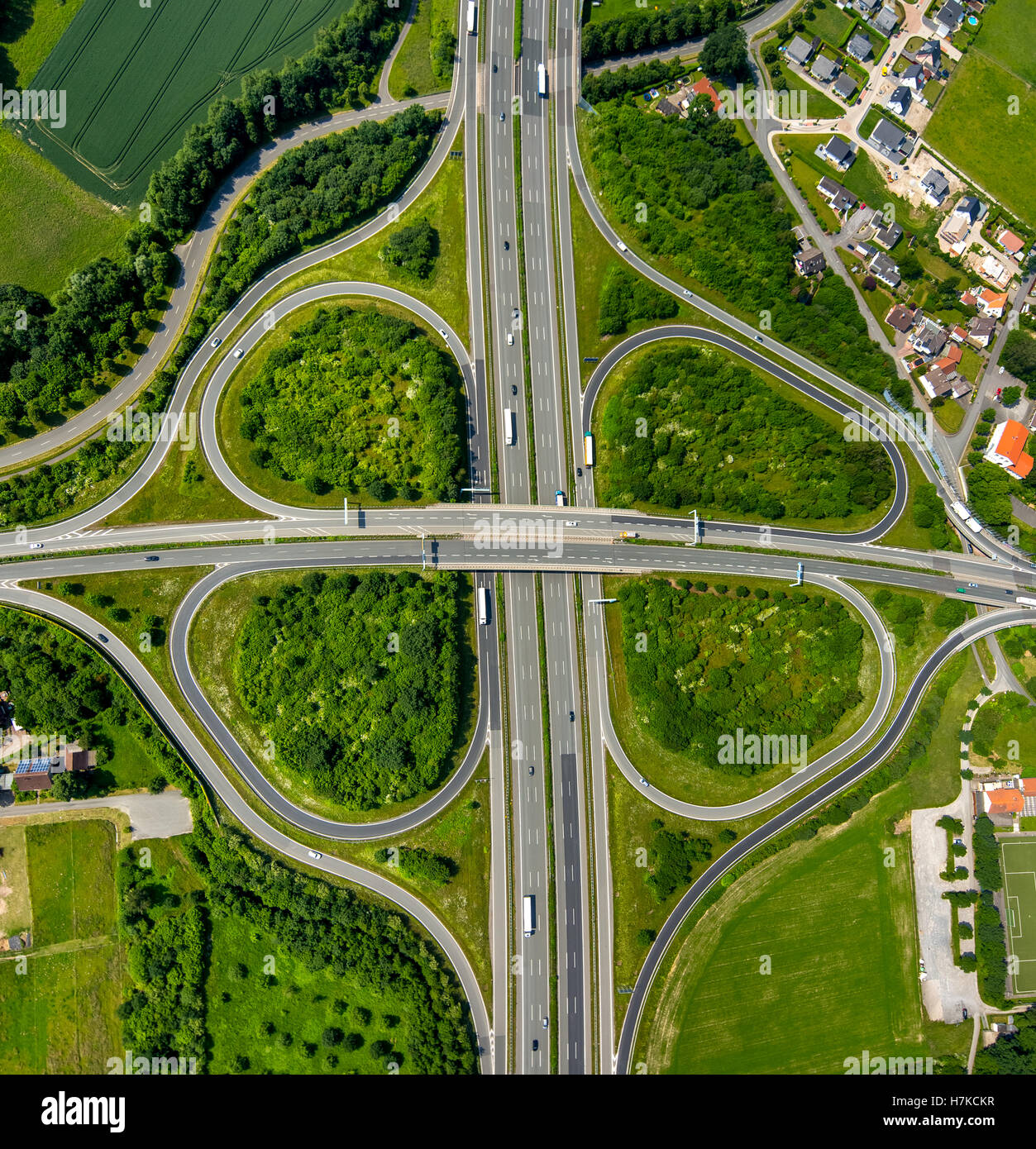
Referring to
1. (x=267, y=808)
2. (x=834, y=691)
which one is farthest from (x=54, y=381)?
(x=834, y=691)

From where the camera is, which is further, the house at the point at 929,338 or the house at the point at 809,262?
the house at the point at 929,338

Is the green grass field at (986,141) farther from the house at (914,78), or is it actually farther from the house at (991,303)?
the house at (991,303)

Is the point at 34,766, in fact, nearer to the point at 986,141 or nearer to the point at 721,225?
the point at 721,225

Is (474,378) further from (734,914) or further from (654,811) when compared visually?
(734,914)

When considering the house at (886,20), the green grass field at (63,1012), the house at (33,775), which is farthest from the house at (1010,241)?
the green grass field at (63,1012)

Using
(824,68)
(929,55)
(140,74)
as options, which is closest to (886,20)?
(929,55)

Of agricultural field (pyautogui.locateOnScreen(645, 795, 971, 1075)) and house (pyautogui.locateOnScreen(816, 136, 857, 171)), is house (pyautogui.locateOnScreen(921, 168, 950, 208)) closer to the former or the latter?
house (pyautogui.locateOnScreen(816, 136, 857, 171))
